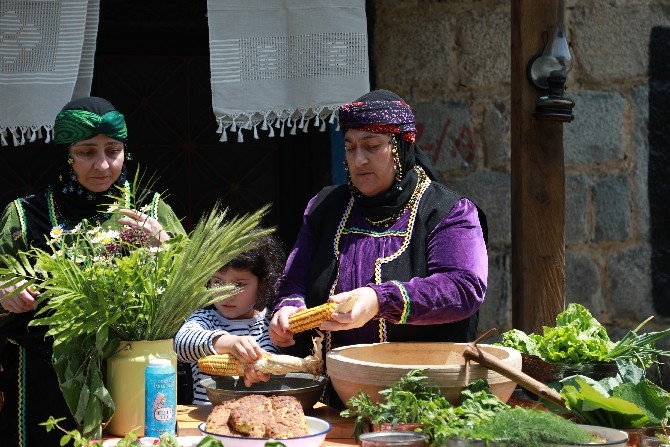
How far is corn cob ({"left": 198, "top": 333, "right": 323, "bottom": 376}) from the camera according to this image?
9.22ft

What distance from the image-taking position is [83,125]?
347 cm

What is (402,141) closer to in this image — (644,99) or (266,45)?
(266,45)

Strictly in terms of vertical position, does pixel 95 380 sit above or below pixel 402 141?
below

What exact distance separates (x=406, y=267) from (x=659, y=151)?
2.40 meters

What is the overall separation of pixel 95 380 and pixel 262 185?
3028mm

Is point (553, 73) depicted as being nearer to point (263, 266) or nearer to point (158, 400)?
point (263, 266)

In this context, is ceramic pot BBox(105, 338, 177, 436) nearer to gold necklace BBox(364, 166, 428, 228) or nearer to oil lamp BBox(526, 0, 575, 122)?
gold necklace BBox(364, 166, 428, 228)

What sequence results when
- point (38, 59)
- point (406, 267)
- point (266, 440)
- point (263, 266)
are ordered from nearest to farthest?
1. point (266, 440)
2. point (406, 267)
3. point (263, 266)
4. point (38, 59)

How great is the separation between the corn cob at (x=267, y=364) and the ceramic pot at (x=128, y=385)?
29 centimetres

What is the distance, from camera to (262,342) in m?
3.53

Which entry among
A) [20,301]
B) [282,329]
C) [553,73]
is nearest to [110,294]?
[282,329]

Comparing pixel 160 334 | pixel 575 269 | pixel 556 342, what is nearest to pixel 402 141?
pixel 556 342

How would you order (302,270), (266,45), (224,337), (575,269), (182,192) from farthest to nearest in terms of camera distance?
1. (182,192)
2. (575,269)
3. (266,45)
4. (302,270)
5. (224,337)

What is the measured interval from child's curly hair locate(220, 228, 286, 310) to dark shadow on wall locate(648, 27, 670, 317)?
2.24 metres
